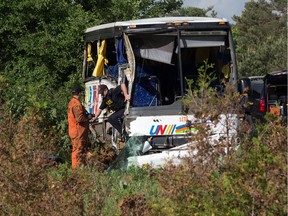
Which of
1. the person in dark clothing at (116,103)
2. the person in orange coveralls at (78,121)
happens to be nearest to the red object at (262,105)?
the person in dark clothing at (116,103)

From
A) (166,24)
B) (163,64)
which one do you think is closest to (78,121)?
(163,64)

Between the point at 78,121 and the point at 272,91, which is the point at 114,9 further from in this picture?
the point at 78,121

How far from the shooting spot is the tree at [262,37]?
5516cm

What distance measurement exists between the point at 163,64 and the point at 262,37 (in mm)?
56223

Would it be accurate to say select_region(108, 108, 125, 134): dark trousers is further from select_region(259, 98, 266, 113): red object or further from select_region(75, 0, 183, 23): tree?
select_region(259, 98, 266, 113): red object

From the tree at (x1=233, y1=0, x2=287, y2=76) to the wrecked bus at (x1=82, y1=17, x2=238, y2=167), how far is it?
3639 cm

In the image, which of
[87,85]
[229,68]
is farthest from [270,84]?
[229,68]

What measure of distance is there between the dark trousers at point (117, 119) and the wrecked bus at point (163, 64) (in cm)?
40

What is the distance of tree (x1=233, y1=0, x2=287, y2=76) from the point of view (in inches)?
2172

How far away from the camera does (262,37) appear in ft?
230

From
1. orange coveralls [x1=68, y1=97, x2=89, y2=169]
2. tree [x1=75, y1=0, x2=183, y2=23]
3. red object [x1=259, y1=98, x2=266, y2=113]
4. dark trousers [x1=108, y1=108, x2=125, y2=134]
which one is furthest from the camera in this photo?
red object [x1=259, y1=98, x2=266, y2=113]

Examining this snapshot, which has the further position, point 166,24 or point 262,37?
point 262,37

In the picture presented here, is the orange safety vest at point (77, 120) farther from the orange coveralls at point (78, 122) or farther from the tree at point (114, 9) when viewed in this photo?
the tree at point (114, 9)

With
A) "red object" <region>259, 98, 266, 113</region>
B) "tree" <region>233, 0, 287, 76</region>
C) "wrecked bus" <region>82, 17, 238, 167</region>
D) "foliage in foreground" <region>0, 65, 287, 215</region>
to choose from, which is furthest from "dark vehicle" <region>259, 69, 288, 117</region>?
"tree" <region>233, 0, 287, 76</region>
